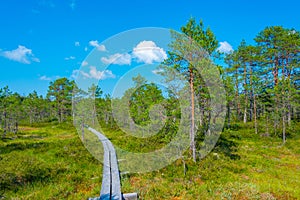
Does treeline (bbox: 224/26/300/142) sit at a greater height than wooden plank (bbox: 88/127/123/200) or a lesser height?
greater

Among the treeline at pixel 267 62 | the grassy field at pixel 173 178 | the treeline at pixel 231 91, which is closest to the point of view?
the grassy field at pixel 173 178

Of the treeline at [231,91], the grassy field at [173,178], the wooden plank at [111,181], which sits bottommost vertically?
the grassy field at [173,178]

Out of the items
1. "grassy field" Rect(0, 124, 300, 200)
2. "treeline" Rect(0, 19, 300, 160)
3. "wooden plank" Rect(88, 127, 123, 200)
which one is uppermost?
"treeline" Rect(0, 19, 300, 160)

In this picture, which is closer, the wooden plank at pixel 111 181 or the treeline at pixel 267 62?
the wooden plank at pixel 111 181

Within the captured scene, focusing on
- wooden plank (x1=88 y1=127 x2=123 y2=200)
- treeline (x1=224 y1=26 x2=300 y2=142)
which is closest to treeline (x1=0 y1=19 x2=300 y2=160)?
treeline (x1=224 y1=26 x2=300 y2=142)

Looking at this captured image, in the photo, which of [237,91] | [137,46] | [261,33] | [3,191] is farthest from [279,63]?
[3,191]

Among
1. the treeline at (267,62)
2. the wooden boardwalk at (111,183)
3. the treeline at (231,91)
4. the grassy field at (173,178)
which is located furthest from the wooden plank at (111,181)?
the treeline at (267,62)

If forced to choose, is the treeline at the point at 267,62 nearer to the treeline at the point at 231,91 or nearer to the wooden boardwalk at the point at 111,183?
the treeline at the point at 231,91

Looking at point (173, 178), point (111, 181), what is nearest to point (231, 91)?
point (173, 178)

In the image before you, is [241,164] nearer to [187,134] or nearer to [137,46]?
[187,134]

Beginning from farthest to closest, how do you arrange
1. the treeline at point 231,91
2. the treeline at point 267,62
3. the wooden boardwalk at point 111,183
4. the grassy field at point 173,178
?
the treeline at point 267,62 → the treeline at point 231,91 → the grassy field at point 173,178 → the wooden boardwalk at point 111,183

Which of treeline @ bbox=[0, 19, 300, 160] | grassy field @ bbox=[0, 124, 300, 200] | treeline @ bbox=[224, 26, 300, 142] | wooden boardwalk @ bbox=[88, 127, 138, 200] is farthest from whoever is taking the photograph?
treeline @ bbox=[224, 26, 300, 142]

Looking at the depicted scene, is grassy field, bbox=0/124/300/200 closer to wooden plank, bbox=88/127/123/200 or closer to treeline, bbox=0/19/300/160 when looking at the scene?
wooden plank, bbox=88/127/123/200

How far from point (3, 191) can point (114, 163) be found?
5.99 m
